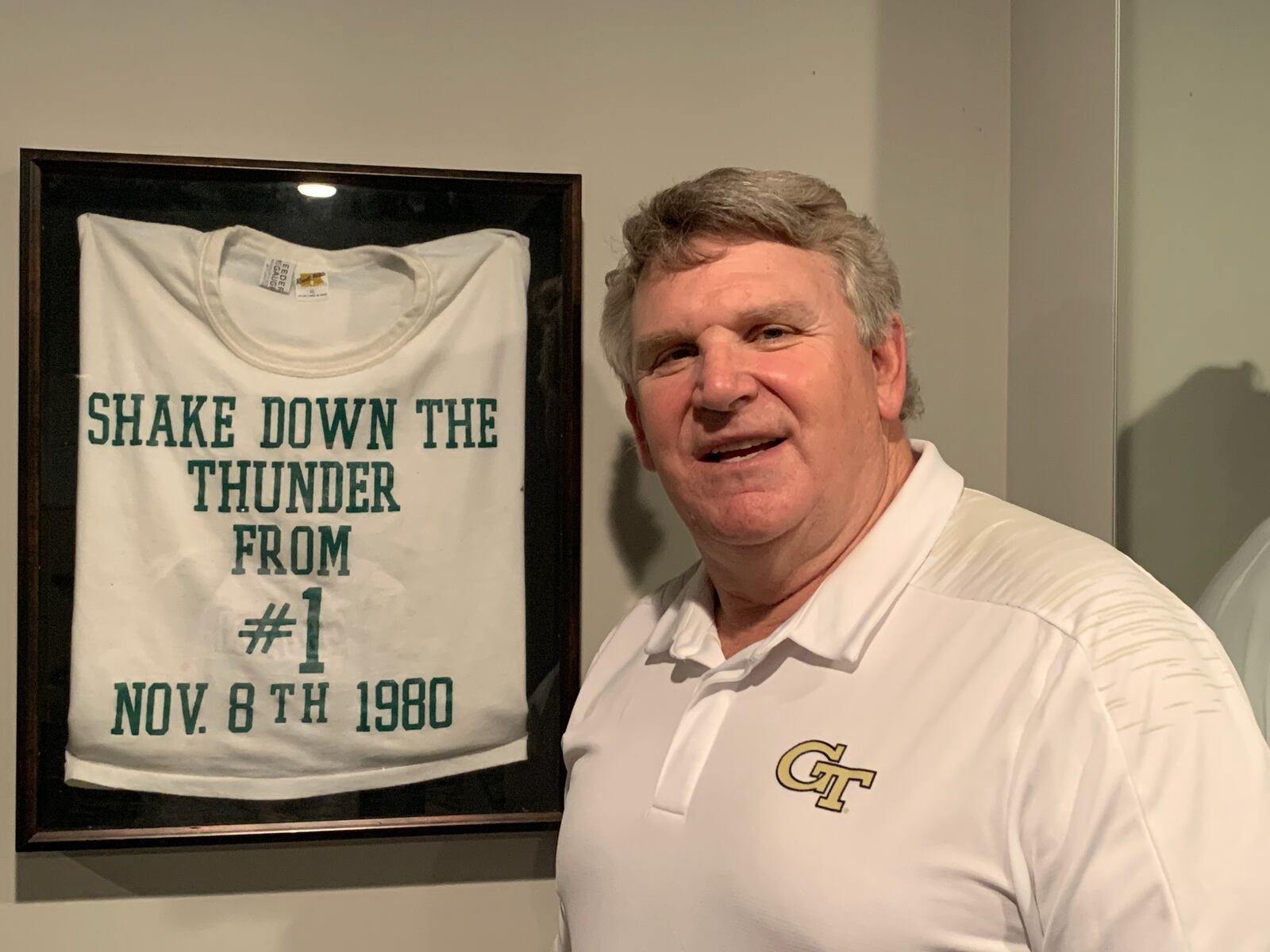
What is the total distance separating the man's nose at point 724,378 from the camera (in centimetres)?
85

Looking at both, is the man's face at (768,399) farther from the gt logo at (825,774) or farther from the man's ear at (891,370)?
the gt logo at (825,774)

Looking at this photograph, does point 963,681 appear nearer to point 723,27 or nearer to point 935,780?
point 935,780

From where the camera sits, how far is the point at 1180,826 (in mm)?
629

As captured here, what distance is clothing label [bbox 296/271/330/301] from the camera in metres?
1.18

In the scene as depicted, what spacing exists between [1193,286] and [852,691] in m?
0.56

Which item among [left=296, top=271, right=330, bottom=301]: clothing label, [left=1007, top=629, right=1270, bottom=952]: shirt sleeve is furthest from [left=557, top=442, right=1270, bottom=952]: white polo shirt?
[left=296, top=271, right=330, bottom=301]: clothing label

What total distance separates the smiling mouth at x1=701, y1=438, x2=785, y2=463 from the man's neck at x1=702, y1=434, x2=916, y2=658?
0.26 ft

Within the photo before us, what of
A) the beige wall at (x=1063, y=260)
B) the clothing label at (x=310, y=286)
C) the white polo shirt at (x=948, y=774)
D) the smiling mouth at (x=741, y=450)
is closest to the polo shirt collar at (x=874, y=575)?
the white polo shirt at (x=948, y=774)

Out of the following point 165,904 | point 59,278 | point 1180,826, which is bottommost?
point 165,904

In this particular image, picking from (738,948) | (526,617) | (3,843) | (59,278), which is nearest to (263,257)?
(59,278)

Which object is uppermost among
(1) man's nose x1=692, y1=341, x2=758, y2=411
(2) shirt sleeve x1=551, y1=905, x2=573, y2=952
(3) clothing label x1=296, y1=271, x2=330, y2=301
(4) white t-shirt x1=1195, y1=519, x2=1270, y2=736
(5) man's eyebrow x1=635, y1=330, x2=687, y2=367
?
(3) clothing label x1=296, y1=271, x2=330, y2=301

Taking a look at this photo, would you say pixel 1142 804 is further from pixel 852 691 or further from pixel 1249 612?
pixel 1249 612

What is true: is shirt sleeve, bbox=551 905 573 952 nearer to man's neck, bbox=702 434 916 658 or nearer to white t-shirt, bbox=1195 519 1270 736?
man's neck, bbox=702 434 916 658

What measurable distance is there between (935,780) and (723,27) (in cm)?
95
